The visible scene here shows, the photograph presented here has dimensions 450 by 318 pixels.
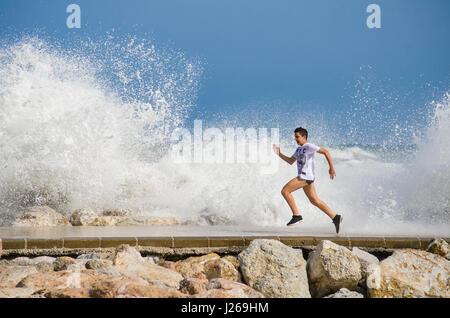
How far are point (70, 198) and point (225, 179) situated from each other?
11.1 feet

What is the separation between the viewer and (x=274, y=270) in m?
4.49

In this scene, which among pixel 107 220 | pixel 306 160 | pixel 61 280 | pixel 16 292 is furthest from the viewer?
pixel 107 220

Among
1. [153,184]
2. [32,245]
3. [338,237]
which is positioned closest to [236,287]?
[338,237]

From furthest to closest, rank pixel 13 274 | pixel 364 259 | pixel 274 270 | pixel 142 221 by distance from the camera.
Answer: pixel 142 221
pixel 364 259
pixel 274 270
pixel 13 274

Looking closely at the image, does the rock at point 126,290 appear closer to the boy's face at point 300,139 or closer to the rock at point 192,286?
the rock at point 192,286

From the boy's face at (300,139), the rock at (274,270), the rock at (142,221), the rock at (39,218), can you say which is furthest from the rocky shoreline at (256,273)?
the rock at (142,221)

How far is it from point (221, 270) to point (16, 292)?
1.86m

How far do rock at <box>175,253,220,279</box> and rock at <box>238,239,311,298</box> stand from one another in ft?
1.32

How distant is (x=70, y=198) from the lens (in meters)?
8.71

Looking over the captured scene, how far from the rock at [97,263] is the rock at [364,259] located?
8.23 ft

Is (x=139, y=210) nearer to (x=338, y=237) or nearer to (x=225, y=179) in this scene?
(x=225, y=179)

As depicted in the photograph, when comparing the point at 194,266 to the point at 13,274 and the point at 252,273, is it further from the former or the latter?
the point at 13,274

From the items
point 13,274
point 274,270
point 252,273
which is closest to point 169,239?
point 252,273

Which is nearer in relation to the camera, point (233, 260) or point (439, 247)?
point (233, 260)
